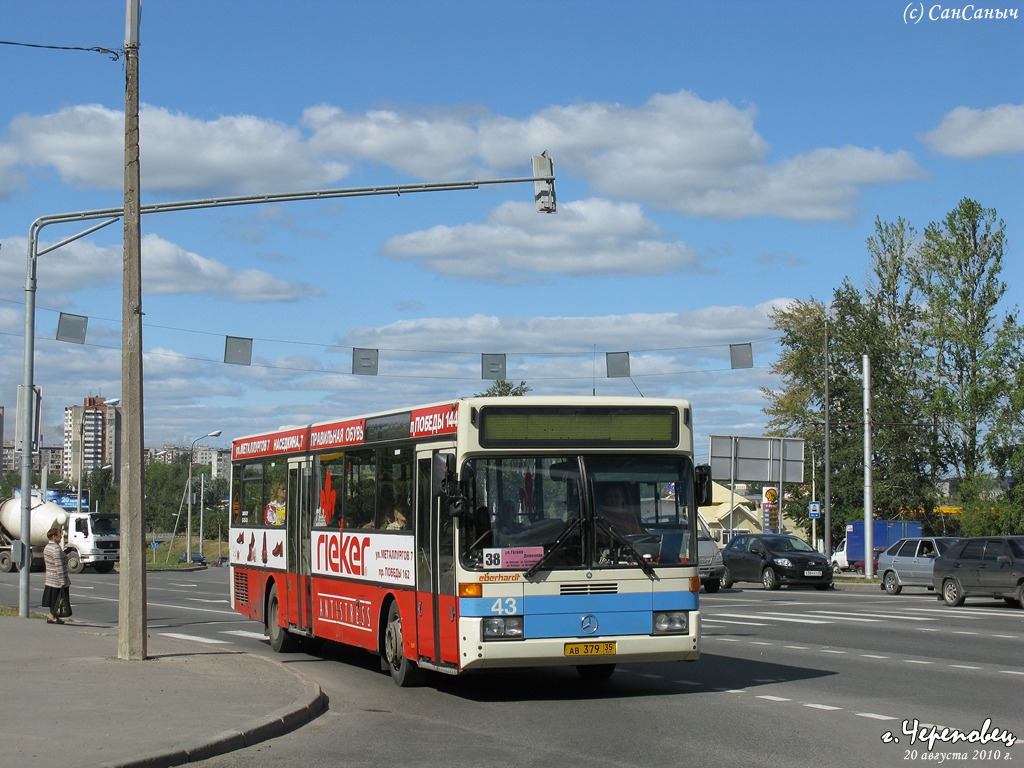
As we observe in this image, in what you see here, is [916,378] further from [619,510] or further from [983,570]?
[619,510]

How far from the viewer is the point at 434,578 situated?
13.3m

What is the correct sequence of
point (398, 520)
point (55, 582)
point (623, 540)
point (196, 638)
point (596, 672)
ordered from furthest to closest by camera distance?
point (55, 582) < point (196, 638) < point (596, 672) < point (398, 520) < point (623, 540)

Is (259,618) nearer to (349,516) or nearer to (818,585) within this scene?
(349,516)

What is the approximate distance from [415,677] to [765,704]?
3.77 metres

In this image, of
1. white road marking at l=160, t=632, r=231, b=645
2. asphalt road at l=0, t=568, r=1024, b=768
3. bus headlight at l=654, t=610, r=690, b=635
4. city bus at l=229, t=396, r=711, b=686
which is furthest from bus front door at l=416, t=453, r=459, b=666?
white road marking at l=160, t=632, r=231, b=645

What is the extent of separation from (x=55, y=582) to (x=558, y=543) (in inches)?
545

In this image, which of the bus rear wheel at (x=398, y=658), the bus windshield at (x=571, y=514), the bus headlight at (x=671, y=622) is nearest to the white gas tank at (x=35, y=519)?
the bus rear wheel at (x=398, y=658)

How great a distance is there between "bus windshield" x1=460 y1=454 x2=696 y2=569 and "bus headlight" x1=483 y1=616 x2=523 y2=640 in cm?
48

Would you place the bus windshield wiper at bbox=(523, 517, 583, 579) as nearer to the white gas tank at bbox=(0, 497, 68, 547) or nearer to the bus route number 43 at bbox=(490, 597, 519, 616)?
the bus route number 43 at bbox=(490, 597, 519, 616)

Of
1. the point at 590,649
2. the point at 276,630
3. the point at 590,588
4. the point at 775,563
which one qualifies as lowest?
the point at 775,563

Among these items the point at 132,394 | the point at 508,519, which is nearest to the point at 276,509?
the point at 132,394

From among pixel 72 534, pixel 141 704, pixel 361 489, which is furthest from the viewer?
pixel 72 534

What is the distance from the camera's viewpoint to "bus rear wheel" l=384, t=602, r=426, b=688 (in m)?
14.2

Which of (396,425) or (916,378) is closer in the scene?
(396,425)
